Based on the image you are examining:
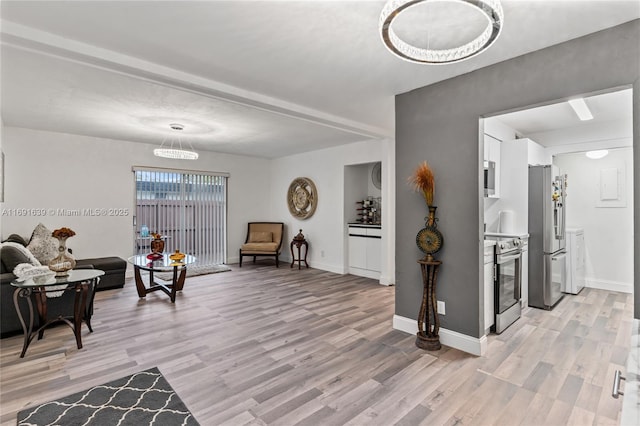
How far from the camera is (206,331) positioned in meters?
3.24

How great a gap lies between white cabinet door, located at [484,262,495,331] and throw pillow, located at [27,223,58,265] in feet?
16.5

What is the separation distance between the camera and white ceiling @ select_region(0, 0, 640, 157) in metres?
1.91

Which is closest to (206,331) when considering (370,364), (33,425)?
(33,425)

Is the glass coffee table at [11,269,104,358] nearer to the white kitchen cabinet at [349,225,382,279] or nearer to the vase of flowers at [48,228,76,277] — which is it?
the vase of flowers at [48,228,76,277]

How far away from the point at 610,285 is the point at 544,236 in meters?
1.97

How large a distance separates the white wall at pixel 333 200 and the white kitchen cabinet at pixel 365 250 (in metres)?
0.16

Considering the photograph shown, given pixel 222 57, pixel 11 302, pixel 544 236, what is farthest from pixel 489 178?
pixel 11 302

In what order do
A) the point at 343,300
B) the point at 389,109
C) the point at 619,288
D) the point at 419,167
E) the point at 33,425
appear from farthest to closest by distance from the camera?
the point at 619,288
the point at 343,300
the point at 389,109
the point at 419,167
the point at 33,425

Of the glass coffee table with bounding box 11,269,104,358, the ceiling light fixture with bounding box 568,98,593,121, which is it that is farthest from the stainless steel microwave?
the glass coffee table with bounding box 11,269,104,358

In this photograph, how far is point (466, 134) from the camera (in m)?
2.80

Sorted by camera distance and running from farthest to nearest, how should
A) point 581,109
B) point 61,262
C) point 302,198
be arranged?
point 302,198 < point 581,109 < point 61,262

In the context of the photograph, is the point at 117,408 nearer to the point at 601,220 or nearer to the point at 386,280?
the point at 386,280

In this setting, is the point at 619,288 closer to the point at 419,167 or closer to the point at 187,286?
the point at 419,167

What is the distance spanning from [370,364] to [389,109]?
2.89m
